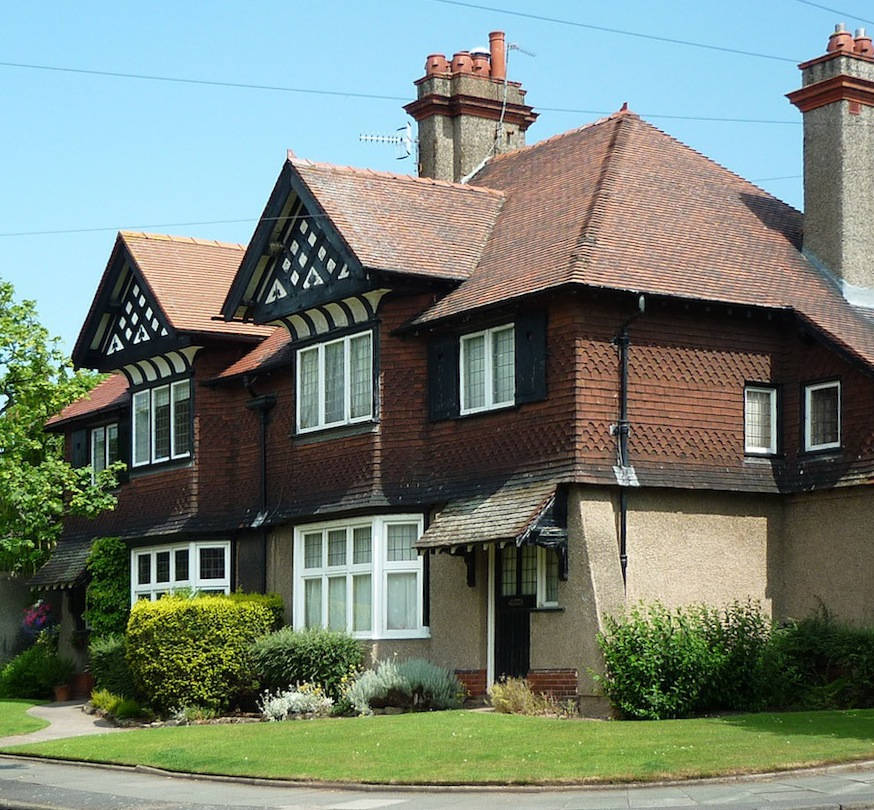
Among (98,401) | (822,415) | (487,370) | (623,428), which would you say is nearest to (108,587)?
(98,401)

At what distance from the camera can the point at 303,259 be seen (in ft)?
98.8

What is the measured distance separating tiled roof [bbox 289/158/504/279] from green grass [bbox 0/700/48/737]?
32.2 feet

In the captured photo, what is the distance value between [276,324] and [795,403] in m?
9.83

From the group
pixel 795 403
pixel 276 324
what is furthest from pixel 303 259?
pixel 795 403

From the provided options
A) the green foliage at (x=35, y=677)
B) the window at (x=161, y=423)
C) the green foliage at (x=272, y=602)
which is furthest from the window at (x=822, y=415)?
the green foliage at (x=35, y=677)

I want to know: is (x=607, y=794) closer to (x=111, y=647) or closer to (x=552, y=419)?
(x=552, y=419)

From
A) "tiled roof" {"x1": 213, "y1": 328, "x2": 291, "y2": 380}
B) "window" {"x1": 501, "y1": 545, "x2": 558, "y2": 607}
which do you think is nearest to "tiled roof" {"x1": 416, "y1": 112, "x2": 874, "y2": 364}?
"window" {"x1": 501, "y1": 545, "x2": 558, "y2": 607}

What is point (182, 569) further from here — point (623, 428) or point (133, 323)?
point (623, 428)

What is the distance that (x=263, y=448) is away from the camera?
106 feet

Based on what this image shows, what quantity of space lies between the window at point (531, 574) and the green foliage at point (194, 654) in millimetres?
5131

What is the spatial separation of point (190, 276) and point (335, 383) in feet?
22.9

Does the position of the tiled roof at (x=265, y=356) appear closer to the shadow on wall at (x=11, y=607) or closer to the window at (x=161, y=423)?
the window at (x=161, y=423)

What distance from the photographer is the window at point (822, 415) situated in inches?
1034

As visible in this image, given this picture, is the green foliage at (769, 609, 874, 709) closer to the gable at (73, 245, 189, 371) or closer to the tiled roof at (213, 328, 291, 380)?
the tiled roof at (213, 328, 291, 380)
